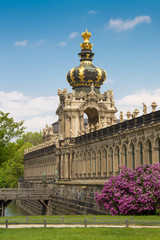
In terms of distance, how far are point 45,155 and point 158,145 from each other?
53891mm

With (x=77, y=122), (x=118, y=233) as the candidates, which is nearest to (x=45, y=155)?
(x=77, y=122)

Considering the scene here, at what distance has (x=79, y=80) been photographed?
261 feet

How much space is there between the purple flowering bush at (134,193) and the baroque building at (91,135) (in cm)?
734

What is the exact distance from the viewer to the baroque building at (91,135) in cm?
4793

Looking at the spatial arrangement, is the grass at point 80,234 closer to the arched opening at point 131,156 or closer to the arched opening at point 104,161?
the arched opening at point 131,156

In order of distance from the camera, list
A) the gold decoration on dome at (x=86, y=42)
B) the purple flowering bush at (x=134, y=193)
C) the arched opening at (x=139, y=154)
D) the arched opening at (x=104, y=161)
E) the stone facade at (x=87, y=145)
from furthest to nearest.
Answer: the gold decoration on dome at (x=86, y=42) → the arched opening at (x=104, y=161) → the arched opening at (x=139, y=154) → the stone facade at (x=87, y=145) → the purple flowering bush at (x=134, y=193)

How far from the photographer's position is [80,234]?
25.1 metres

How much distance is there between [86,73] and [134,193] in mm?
46303

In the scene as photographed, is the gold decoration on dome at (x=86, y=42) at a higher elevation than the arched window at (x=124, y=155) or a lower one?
higher

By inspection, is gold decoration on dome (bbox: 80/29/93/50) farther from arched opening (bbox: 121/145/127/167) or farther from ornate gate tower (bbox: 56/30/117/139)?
arched opening (bbox: 121/145/127/167)

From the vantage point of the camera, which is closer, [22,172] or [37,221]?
[37,221]

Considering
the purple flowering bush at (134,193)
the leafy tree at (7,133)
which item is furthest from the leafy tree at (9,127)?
the purple flowering bush at (134,193)

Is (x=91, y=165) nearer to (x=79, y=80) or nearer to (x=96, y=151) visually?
(x=96, y=151)

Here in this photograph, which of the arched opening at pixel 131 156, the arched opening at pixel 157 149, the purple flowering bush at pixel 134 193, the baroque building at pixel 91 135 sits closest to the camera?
the purple flowering bush at pixel 134 193
